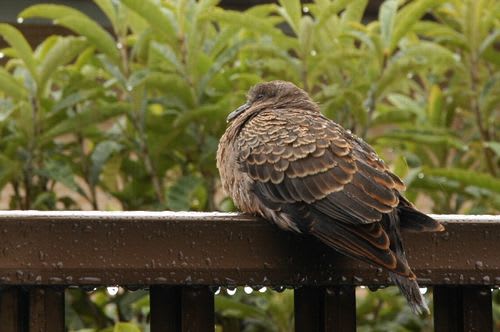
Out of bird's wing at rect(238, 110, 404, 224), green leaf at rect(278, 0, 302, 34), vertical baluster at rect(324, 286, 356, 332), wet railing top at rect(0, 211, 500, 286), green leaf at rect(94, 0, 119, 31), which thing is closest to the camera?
wet railing top at rect(0, 211, 500, 286)

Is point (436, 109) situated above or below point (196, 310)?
above

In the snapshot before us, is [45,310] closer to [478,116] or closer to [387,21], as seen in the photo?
[387,21]

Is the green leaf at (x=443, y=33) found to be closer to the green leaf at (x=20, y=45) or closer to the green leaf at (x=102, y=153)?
the green leaf at (x=102, y=153)

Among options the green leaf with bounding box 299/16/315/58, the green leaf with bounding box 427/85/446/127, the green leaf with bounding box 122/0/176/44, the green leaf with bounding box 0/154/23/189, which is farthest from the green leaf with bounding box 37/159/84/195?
the green leaf with bounding box 427/85/446/127

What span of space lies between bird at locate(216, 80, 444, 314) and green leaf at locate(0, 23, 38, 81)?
1.35m

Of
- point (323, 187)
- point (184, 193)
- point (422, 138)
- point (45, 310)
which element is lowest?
point (45, 310)

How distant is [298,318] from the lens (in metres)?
1.83

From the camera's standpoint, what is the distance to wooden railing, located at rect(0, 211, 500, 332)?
1665 millimetres

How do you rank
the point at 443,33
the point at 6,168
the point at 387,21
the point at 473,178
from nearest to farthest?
1. the point at 473,178
2. the point at 6,168
3. the point at 387,21
4. the point at 443,33

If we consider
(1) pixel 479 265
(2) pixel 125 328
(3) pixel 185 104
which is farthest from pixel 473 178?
(1) pixel 479 265

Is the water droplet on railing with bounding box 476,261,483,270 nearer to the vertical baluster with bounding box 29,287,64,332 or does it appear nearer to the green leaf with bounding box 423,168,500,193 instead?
the vertical baluster with bounding box 29,287,64,332

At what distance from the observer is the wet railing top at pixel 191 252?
1658 millimetres

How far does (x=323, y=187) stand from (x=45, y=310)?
78 centimetres

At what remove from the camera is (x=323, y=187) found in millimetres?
2270
